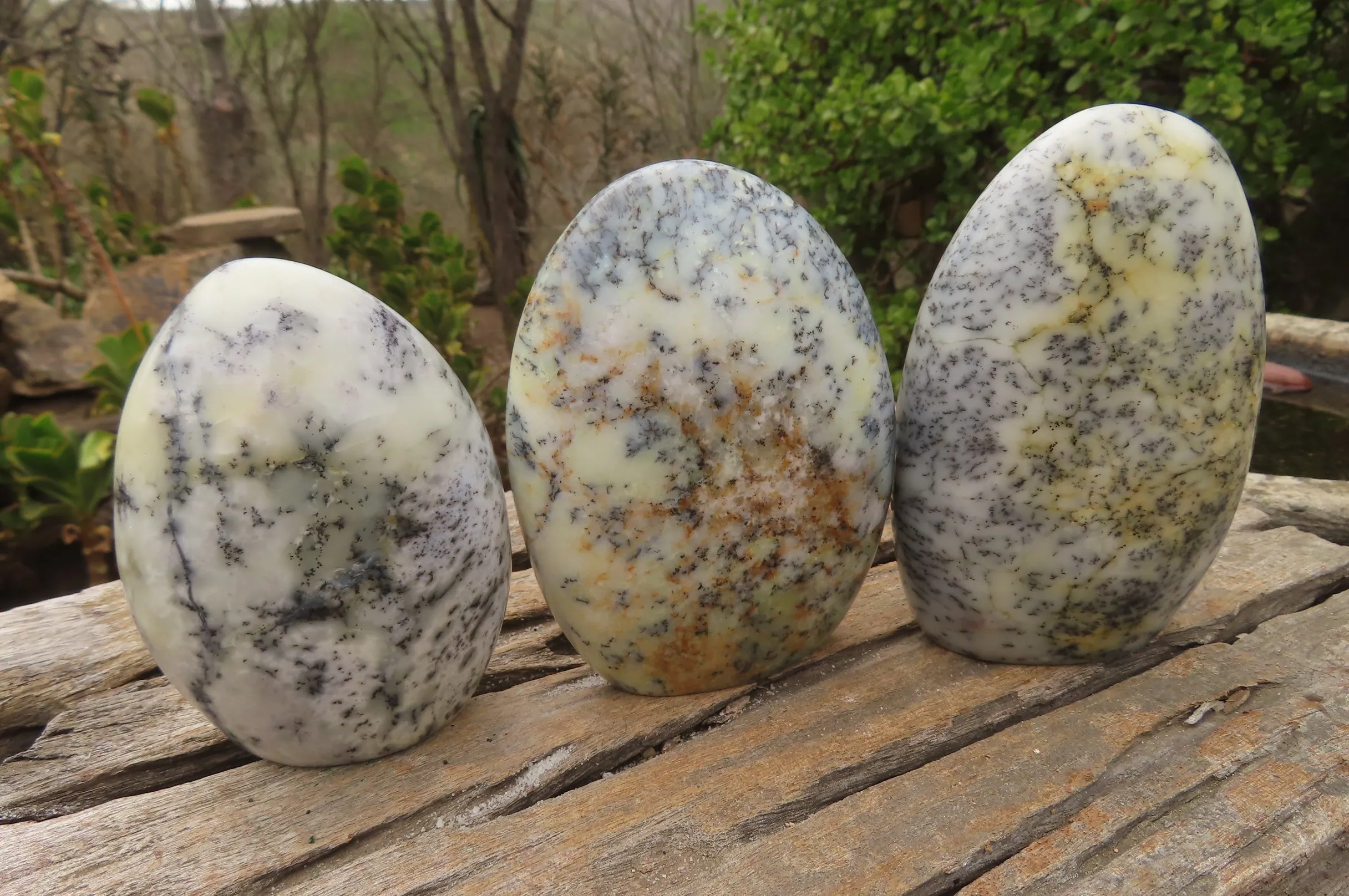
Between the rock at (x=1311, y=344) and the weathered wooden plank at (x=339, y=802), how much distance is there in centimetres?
208

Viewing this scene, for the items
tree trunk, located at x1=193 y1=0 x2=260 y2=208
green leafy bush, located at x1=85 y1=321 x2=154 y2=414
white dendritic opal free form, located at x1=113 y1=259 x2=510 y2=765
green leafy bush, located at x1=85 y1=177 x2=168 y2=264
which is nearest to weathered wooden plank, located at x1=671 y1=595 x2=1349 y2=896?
white dendritic opal free form, located at x1=113 y1=259 x2=510 y2=765

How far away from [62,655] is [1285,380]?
2.88 metres

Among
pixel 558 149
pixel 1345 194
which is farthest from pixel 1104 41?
pixel 558 149

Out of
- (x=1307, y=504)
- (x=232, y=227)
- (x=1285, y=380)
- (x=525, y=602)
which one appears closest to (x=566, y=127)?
(x=232, y=227)

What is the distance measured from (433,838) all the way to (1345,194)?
3501 millimetres

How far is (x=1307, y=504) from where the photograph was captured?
5.74 ft

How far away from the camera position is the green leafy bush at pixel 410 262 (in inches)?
126

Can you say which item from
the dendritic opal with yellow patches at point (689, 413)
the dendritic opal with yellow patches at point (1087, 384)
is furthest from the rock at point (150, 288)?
the dendritic opal with yellow patches at point (1087, 384)

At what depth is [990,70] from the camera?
2492mm

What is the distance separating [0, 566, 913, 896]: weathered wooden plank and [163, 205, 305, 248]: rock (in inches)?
151

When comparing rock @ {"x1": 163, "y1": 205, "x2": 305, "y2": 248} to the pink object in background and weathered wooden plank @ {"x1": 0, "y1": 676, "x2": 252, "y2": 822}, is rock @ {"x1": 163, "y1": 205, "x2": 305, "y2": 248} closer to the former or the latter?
weathered wooden plank @ {"x1": 0, "y1": 676, "x2": 252, "y2": 822}

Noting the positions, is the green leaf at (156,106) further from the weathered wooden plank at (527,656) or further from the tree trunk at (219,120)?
the weathered wooden plank at (527,656)

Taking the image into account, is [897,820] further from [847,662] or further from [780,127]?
[780,127]

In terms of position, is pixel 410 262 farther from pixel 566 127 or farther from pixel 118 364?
pixel 566 127
